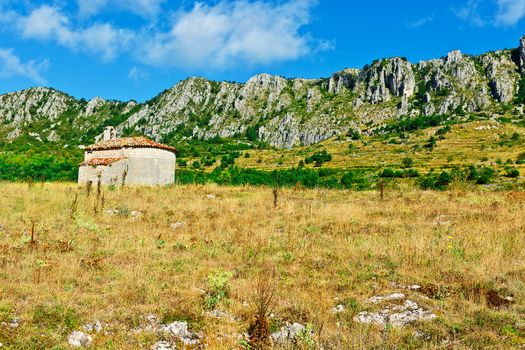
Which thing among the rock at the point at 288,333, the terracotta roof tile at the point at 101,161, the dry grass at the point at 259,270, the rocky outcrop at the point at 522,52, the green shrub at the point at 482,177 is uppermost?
the rocky outcrop at the point at 522,52

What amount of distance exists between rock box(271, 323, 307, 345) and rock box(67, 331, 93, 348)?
2.50 metres

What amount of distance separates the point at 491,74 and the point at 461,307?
665 feet

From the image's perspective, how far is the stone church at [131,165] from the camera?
36.7m

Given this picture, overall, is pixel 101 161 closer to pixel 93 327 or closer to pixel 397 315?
pixel 93 327

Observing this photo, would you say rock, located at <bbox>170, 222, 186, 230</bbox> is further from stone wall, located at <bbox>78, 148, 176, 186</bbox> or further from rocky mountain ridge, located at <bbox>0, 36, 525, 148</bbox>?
rocky mountain ridge, located at <bbox>0, 36, 525, 148</bbox>

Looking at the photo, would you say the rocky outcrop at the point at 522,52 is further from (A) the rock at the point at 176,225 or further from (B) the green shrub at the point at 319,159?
(A) the rock at the point at 176,225

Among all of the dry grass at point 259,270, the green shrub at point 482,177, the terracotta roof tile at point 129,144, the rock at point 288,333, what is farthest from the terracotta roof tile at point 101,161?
the green shrub at point 482,177

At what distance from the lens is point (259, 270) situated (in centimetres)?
791

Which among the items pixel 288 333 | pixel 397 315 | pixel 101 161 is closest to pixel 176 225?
pixel 288 333

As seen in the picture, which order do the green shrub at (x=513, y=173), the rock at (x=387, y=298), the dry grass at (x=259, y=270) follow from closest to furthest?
the dry grass at (x=259, y=270)
the rock at (x=387, y=298)
the green shrub at (x=513, y=173)

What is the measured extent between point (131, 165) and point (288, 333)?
35440 millimetres

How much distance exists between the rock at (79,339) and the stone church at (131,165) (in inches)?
1295

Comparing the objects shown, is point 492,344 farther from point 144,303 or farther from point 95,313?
point 95,313

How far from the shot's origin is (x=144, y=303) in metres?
6.18
